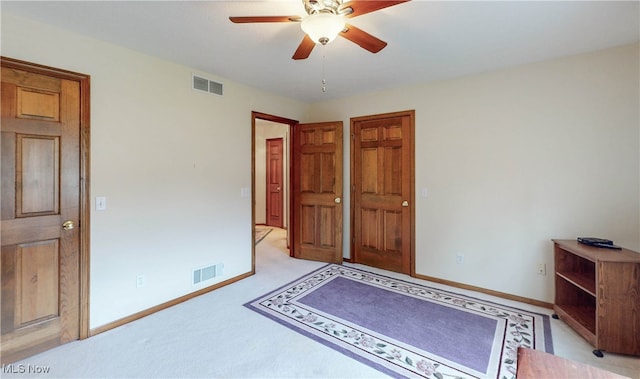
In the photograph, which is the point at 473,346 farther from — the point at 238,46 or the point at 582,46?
the point at 238,46

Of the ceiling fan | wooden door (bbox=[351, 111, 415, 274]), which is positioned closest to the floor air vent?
wooden door (bbox=[351, 111, 415, 274])

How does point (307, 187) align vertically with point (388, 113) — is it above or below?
below

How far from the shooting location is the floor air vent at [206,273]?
9.93ft

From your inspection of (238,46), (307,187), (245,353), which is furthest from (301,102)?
(245,353)

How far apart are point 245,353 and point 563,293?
9.44 feet

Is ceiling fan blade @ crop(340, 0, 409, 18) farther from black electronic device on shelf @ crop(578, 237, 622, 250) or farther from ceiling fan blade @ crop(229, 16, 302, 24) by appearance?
black electronic device on shelf @ crop(578, 237, 622, 250)

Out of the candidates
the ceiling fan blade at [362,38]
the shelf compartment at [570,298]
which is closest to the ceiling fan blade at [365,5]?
the ceiling fan blade at [362,38]

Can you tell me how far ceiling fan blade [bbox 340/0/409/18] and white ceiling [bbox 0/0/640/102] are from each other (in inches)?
18.8

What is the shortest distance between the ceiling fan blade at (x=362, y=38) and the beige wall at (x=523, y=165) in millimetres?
1840

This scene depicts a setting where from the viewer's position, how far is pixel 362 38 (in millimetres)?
1790

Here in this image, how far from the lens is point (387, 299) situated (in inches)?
115

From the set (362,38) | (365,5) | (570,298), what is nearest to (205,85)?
(362,38)

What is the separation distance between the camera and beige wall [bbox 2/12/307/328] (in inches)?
90.4

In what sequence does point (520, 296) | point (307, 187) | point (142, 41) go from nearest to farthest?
point (142, 41) < point (520, 296) < point (307, 187)
